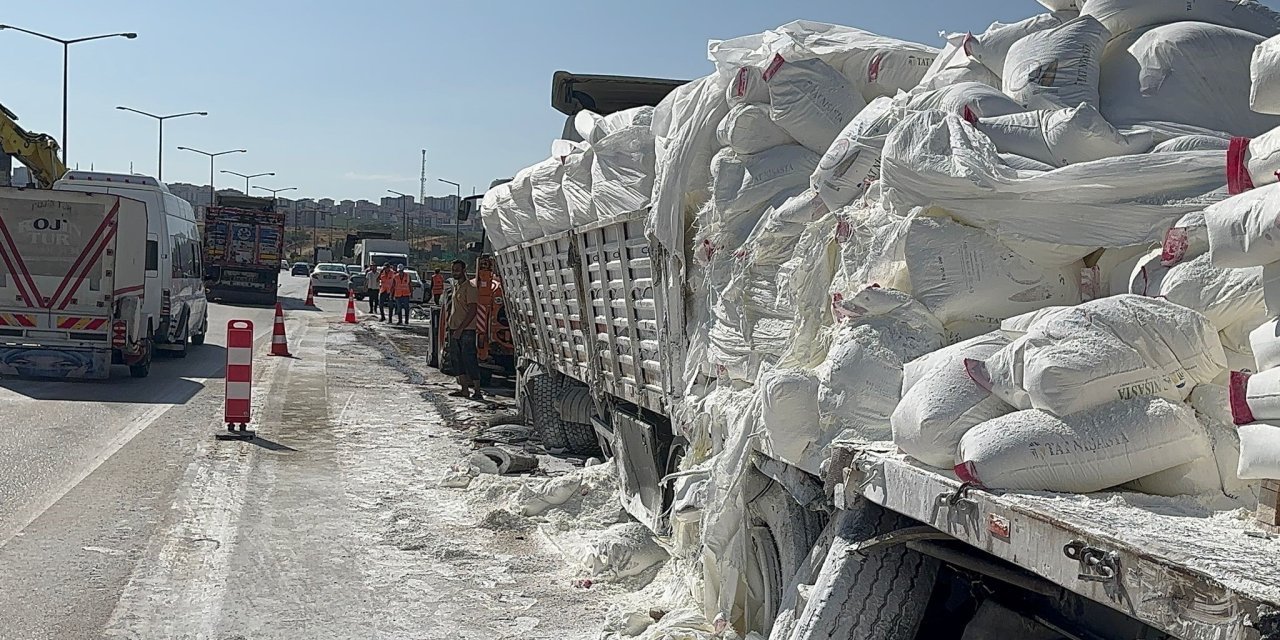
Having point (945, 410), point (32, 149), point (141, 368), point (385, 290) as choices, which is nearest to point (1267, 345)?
point (945, 410)

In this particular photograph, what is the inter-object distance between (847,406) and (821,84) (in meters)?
1.94

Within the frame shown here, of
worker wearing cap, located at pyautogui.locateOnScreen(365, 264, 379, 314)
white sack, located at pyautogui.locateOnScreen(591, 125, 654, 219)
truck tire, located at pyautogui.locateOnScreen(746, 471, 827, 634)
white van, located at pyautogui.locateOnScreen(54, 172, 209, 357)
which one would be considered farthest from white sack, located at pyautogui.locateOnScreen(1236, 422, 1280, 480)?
worker wearing cap, located at pyautogui.locateOnScreen(365, 264, 379, 314)

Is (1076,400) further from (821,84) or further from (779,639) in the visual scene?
(821,84)

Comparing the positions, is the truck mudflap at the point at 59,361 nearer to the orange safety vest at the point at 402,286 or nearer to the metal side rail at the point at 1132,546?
the metal side rail at the point at 1132,546

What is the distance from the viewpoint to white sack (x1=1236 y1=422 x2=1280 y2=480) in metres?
2.61

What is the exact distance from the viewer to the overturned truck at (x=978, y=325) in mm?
2857

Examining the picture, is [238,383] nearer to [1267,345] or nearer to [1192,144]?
[1192,144]

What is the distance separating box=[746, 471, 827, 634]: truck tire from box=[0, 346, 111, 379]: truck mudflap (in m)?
13.1

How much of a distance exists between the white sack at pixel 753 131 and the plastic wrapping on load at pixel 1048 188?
1436 mm

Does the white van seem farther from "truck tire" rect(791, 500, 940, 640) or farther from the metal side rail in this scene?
the metal side rail

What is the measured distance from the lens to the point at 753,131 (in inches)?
226

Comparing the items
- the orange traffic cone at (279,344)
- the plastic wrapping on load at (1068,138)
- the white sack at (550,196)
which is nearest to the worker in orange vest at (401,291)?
the orange traffic cone at (279,344)

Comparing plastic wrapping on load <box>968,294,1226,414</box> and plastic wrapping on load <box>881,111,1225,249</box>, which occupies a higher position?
plastic wrapping on load <box>881,111,1225,249</box>

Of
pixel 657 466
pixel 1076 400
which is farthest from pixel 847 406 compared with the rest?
pixel 657 466
